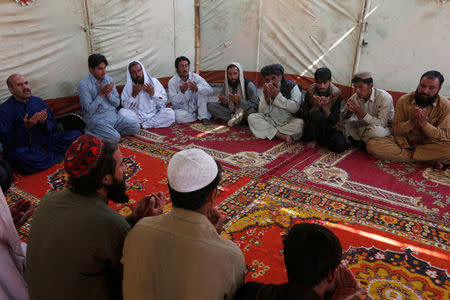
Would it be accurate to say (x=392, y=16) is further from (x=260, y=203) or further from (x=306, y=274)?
(x=306, y=274)

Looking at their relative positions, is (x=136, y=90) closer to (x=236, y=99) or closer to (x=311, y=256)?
(x=236, y=99)

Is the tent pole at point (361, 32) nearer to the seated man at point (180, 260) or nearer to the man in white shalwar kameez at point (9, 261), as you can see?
the seated man at point (180, 260)

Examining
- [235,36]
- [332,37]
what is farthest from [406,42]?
[235,36]

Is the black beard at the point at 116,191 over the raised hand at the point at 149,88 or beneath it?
over

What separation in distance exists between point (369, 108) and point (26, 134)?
4.14 m

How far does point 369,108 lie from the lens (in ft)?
13.7

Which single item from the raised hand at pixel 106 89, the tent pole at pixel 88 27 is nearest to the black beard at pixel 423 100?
the raised hand at pixel 106 89

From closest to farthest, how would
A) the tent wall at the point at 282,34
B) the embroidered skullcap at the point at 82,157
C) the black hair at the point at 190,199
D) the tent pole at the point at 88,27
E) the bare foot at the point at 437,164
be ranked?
the black hair at the point at 190,199 < the embroidered skullcap at the point at 82,157 < the bare foot at the point at 437,164 < the tent pole at the point at 88,27 < the tent wall at the point at 282,34

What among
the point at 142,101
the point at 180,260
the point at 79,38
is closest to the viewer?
the point at 180,260

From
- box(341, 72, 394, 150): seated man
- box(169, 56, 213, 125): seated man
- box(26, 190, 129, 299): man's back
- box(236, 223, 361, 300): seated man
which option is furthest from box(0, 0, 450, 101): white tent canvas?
box(236, 223, 361, 300): seated man

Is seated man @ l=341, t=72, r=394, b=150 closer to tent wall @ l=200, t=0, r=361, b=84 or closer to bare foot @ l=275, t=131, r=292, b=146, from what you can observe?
bare foot @ l=275, t=131, r=292, b=146

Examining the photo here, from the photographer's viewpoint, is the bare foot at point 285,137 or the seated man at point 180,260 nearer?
the seated man at point 180,260

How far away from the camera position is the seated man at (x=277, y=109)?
4.50m

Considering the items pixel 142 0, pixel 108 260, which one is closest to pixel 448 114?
pixel 108 260
